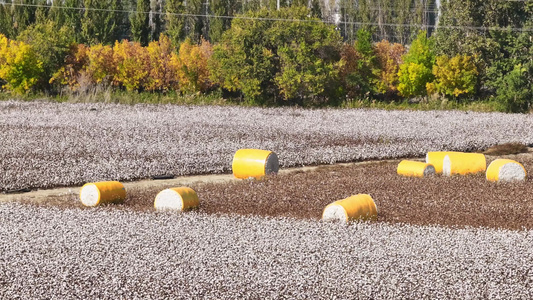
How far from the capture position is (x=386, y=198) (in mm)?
13977

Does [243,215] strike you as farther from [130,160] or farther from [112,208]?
[130,160]

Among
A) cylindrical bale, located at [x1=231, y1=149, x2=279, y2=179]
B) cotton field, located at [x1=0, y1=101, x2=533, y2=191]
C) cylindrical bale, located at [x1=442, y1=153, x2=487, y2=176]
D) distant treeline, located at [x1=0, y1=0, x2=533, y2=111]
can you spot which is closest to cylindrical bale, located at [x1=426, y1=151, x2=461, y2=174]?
cylindrical bale, located at [x1=442, y1=153, x2=487, y2=176]

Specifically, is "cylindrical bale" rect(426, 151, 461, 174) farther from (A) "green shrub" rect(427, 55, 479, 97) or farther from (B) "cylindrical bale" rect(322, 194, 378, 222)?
(A) "green shrub" rect(427, 55, 479, 97)

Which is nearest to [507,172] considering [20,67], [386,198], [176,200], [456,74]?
[386,198]

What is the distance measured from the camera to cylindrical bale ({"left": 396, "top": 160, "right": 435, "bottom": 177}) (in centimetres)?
1752

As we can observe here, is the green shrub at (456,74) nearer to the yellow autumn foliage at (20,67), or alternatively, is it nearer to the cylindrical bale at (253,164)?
the yellow autumn foliage at (20,67)

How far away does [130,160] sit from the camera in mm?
19750

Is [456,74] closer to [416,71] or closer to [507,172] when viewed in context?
[416,71]

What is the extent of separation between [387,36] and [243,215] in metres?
90.3

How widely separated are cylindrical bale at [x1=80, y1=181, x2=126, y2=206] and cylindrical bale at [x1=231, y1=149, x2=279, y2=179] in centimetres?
465

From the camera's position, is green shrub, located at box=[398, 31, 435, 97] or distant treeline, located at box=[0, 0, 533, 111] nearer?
distant treeline, located at box=[0, 0, 533, 111]

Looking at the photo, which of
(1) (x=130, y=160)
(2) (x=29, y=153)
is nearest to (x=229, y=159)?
(1) (x=130, y=160)

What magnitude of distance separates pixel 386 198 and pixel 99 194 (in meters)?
A: 5.61

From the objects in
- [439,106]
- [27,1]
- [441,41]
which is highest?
[27,1]
